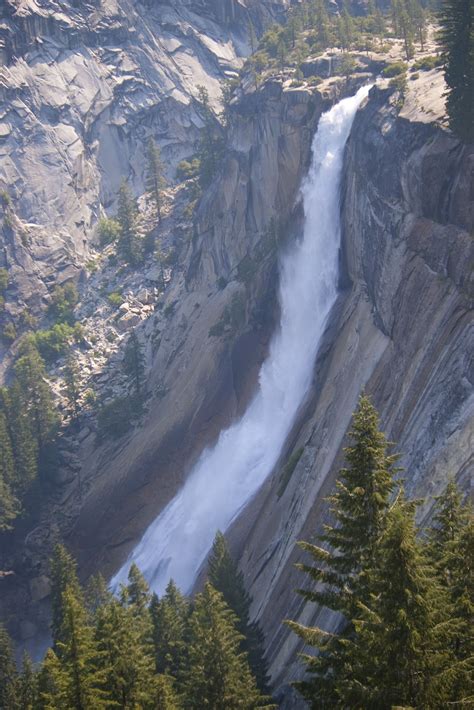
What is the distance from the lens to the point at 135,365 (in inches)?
3007

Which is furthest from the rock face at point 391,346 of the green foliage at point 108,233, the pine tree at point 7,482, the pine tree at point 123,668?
the green foliage at point 108,233

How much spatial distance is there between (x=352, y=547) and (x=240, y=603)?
2378cm

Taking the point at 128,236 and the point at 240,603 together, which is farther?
the point at 128,236

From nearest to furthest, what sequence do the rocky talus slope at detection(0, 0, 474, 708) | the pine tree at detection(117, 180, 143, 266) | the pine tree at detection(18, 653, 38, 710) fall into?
1. the pine tree at detection(18, 653, 38, 710)
2. the rocky talus slope at detection(0, 0, 474, 708)
3. the pine tree at detection(117, 180, 143, 266)

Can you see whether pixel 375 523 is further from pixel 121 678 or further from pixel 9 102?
pixel 9 102

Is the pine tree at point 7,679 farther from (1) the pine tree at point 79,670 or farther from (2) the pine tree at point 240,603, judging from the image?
(1) the pine tree at point 79,670

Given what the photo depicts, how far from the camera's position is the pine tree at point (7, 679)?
40.5 m

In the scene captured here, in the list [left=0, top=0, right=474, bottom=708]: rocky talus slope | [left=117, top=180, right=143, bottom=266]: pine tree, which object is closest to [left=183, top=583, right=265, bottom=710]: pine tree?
[left=0, top=0, right=474, bottom=708]: rocky talus slope

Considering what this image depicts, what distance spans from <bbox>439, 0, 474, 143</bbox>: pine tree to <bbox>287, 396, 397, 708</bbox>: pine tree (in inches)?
1041

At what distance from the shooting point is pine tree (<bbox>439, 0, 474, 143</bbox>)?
3988cm

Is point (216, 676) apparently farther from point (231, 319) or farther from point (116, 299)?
point (116, 299)

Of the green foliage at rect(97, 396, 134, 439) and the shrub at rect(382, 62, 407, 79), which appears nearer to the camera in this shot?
the shrub at rect(382, 62, 407, 79)

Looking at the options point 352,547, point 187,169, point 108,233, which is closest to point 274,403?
point 108,233

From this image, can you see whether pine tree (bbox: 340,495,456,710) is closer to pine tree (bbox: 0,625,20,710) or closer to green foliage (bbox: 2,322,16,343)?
pine tree (bbox: 0,625,20,710)
